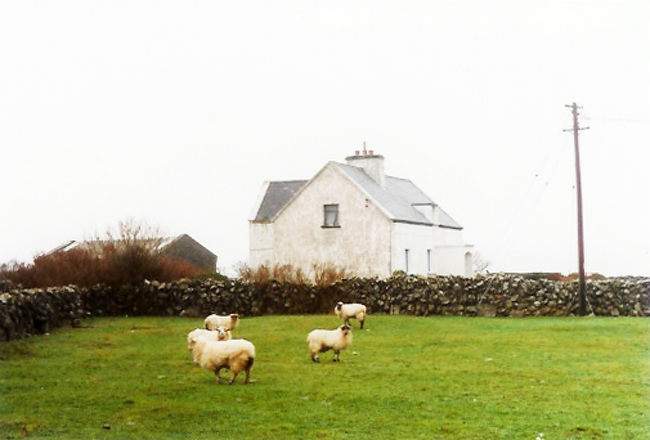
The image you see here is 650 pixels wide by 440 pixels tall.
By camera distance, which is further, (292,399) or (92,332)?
(92,332)

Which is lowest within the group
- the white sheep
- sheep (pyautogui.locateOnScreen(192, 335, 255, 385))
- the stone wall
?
sheep (pyautogui.locateOnScreen(192, 335, 255, 385))

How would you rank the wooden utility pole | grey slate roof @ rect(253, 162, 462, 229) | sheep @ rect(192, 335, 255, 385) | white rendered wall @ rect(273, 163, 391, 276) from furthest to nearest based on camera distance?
grey slate roof @ rect(253, 162, 462, 229) < white rendered wall @ rect(273, 163, 391, 276) < the wooden utility pole < sheep @ rect(192, 335, 255, 385)

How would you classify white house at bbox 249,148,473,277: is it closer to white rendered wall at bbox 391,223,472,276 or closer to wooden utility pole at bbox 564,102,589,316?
white rendered wall at bbox 391,223,472,276

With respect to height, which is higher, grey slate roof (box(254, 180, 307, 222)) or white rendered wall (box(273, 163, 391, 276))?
grey slate roof (box(254, 180, 307, 222))

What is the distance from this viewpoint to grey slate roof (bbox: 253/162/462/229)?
49.1m

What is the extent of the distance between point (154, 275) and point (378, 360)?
21.7 metres

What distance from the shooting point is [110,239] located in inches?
1996

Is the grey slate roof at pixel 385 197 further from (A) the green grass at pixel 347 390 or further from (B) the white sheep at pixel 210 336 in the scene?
(B) the white sheep at pixel 210 336

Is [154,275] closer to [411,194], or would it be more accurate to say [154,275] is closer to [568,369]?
[411,194]

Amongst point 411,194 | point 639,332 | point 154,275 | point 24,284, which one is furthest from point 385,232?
point 639,332

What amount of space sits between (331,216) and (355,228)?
5.60 feet

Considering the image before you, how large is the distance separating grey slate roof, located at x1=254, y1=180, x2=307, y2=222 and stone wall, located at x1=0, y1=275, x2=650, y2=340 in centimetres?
1404

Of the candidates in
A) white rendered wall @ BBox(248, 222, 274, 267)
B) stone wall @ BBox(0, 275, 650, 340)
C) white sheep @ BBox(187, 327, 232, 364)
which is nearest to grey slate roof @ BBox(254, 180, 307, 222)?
white rendered wall @ BBox(248, 222, 274, 267)

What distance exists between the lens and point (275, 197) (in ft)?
179
